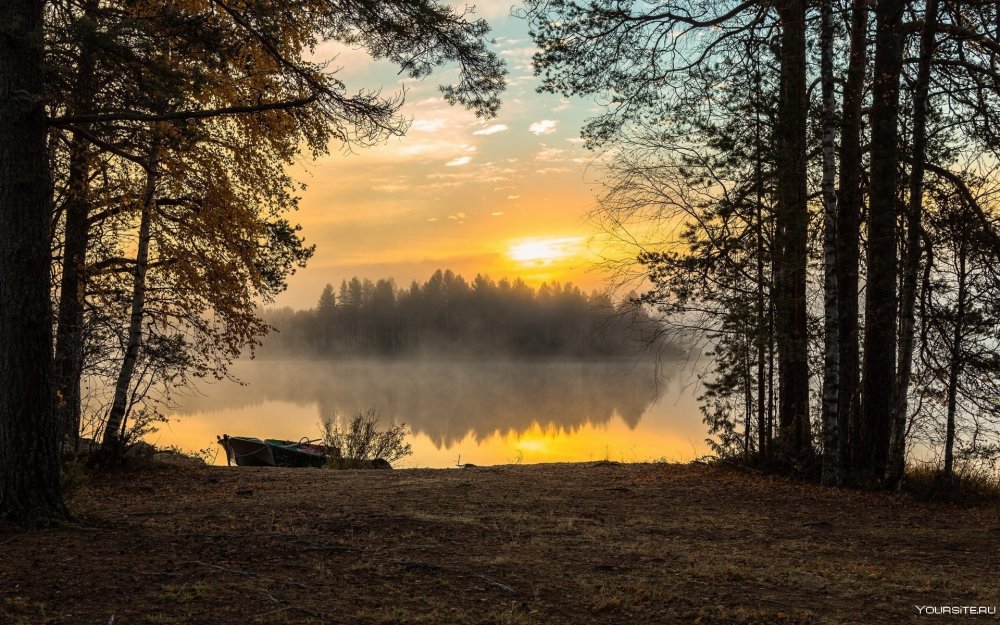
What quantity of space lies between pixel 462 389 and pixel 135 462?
1539 inches

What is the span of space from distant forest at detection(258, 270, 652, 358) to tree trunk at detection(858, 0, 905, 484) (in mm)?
87450

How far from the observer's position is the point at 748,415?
9.35m

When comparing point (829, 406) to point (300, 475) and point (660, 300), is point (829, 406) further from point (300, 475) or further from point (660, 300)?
point (300, 475)

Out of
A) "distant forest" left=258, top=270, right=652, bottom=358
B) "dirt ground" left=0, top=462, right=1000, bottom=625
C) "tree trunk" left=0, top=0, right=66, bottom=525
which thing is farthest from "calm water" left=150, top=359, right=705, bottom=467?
"distant forest" left=258, top=270, right=652, bottom=358

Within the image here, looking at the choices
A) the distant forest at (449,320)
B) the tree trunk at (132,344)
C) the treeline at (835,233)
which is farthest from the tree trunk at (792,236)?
the distant forest at (449,320)

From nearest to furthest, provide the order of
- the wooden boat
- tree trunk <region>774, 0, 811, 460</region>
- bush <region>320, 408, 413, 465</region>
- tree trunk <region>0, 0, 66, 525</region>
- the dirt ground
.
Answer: the dirt ground → tree trunk <region>0, 0, 66, 525</region> → tree trunk <region>774, 0, 811, 460</region> → the wooden boat → bush <region>320, 408, 413, 465</region>

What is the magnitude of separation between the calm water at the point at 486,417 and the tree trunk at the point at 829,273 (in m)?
4.20

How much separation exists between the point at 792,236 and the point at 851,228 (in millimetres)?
813

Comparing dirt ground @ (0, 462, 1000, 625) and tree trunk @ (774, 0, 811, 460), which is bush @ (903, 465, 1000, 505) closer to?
dirt ground @ (0, 462, 1000, 625)

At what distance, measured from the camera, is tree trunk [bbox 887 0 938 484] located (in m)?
7.68

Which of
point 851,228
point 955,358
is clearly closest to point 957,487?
point 955,358

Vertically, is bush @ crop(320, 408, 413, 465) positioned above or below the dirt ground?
below

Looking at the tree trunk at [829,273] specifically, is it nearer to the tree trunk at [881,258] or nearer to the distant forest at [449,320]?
the tree trunk at [881,258]

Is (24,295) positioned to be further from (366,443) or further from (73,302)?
(366,443)
